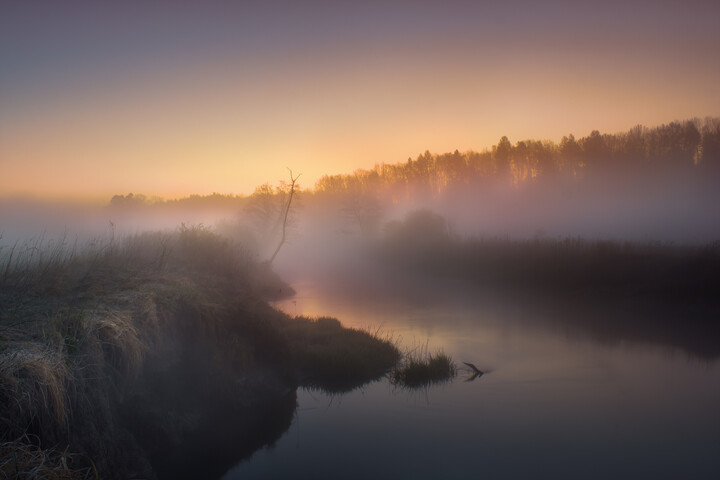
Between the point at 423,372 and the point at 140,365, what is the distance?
7748mm

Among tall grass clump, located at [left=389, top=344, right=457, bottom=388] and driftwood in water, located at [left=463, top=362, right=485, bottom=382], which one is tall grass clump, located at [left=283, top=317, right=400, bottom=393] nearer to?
tall grass clump, located at [left=389, top=344, right=457, bottom=388]

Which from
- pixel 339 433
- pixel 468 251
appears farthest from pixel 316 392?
pixel 468 251

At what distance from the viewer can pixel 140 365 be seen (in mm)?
7398

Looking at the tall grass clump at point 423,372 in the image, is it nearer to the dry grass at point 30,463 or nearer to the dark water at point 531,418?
the dark water at point 531,418

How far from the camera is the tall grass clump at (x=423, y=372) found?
12.4 m

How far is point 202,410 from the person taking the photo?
8727 mm

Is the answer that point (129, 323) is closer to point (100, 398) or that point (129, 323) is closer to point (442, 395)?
point (100, 398)

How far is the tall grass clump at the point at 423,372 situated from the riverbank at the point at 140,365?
68 cm

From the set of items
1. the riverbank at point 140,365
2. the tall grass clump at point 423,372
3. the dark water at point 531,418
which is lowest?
the dark water at point 531,418

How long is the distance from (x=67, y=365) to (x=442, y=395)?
29.2 ft

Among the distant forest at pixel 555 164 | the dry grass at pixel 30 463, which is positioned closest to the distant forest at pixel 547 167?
the distant forest at pixel 555 164

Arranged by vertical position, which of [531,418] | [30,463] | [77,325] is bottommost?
[531,418]

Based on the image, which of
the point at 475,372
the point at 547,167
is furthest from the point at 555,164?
the point at 475,372

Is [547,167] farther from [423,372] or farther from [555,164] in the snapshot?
[423,372]
